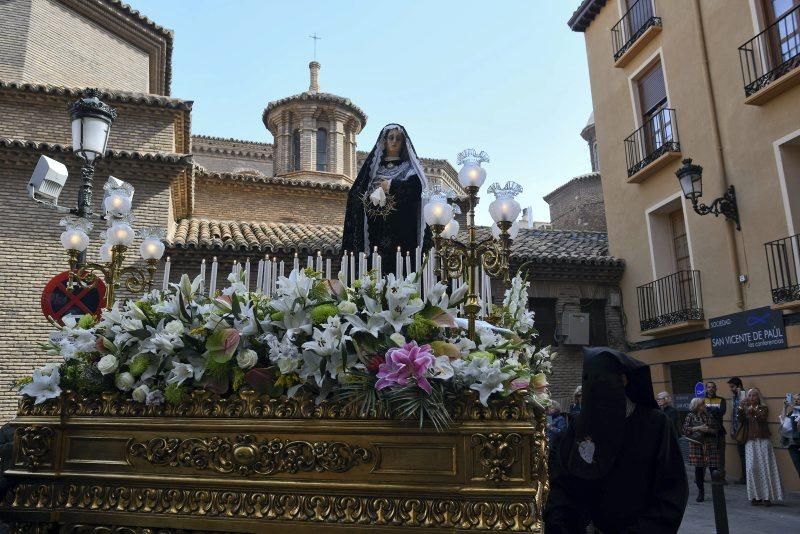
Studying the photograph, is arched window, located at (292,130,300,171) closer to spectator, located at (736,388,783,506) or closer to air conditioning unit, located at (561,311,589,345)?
air conditioning unit, located at (561,311,589,345)

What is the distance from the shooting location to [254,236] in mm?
14758

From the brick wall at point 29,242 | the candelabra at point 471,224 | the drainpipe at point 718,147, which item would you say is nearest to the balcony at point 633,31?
the drainpipe at point 718,147

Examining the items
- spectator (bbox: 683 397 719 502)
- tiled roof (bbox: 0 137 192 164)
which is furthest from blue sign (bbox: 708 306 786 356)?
tiled roof (bbox: 0 137 192 164)

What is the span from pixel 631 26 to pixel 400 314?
50.9 ft

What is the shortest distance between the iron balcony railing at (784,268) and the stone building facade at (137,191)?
13.8ft

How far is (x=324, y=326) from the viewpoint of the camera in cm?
236

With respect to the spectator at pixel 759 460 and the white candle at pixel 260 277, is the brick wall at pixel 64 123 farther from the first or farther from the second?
the spectator at pixel 759 460

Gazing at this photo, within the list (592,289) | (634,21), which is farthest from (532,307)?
(634,21)

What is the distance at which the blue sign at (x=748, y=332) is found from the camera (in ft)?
34.6

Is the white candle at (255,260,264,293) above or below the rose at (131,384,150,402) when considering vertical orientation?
above

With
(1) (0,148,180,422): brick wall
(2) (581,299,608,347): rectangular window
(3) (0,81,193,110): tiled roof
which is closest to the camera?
(1) (0,148,180,422): brick wall

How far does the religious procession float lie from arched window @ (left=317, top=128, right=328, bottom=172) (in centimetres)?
2246

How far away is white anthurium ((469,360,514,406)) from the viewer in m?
2.09

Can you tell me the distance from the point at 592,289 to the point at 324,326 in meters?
15.2
